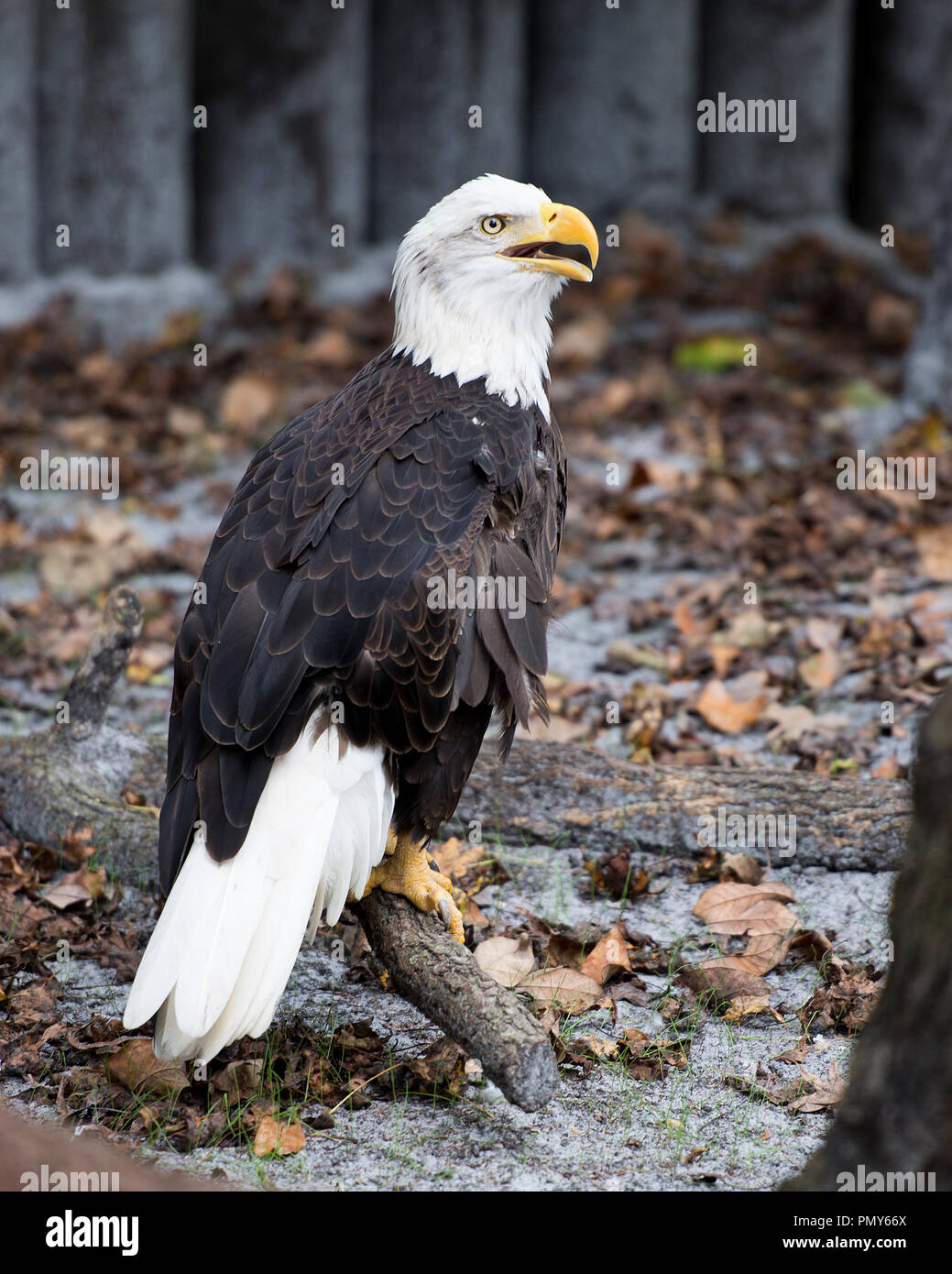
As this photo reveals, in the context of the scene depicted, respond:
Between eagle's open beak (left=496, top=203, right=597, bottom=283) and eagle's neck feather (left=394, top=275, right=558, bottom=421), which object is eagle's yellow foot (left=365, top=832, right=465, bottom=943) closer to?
eagle's neck feather (left=394, top=275, right=558, bottom=421)

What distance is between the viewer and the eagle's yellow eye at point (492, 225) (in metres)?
3.11

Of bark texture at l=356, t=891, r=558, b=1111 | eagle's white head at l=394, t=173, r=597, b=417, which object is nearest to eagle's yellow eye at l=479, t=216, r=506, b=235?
eagle's white head at l=394, t=173, r=597, b=417

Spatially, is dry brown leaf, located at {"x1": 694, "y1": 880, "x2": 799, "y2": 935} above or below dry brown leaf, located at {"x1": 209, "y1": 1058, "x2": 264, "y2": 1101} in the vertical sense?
above

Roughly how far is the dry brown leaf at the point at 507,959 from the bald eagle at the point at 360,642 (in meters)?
0.10

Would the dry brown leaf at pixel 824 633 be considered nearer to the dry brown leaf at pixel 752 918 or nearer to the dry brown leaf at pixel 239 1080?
the dry brown leaf at pixel 752 918

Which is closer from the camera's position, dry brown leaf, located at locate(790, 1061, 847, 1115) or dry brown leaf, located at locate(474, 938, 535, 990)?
dry brown leaf, located at locate(790, 1061, 847, 1115)

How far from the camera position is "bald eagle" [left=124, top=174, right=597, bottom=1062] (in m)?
2.46

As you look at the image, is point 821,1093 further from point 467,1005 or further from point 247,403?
point 247,403

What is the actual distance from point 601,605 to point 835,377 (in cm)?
282

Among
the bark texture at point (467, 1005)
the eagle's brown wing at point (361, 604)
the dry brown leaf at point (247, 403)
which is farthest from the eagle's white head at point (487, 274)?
the dry brown leaf at point (247, 403)

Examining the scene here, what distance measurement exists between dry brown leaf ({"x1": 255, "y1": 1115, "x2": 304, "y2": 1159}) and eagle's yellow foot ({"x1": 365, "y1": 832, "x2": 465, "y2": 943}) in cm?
57

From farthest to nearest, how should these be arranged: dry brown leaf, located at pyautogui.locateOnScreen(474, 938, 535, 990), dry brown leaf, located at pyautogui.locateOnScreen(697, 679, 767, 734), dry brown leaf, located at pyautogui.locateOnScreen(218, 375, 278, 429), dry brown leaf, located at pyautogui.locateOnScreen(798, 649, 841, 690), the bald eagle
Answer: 1. dry brown leaf, located at pyautogui.locateOnScreen(218, 375, 278, 429)
2. dry brown leaf, located at pyautogui.locateOnScreen(798, 649, 841, 690)
3. dry brown leaf, located at pyautogui.locateOnScreen(697, 679, 767, 734)
4. dry brown leaf, located at pyautogui.locateOnScreen(474, 938, 535, 990)
5. the bald eagle

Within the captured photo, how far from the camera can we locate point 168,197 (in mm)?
7164
